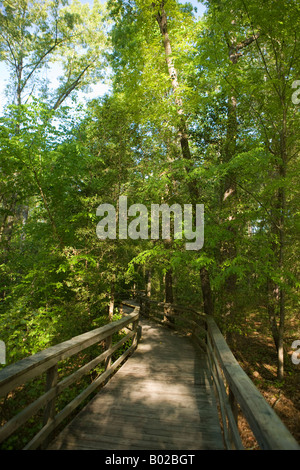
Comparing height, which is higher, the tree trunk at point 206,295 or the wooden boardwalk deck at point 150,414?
the tree trunk at point 206,295

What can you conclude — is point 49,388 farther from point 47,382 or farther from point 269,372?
point 269,372

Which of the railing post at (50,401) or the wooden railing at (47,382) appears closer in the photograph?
the wooden railing at (47,382)

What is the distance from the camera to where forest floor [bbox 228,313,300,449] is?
19.1 ft

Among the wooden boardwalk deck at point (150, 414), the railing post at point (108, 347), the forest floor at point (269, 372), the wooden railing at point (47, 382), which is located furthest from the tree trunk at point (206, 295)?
the wooden railing at point (47, 382)

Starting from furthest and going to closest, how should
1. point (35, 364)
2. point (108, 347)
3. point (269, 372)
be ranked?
point (269, 372), point (108, 347), point (35, 364)

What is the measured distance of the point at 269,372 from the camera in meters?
7.93

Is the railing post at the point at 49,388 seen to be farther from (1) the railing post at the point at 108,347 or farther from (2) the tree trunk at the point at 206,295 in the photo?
(2) the tree trunk at the point at 206,295

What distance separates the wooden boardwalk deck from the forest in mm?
2279

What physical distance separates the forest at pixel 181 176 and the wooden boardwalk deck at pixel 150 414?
2279mm

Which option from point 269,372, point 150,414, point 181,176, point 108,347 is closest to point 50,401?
point 150,414

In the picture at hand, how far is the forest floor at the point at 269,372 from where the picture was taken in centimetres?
581

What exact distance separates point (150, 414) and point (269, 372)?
636 cm

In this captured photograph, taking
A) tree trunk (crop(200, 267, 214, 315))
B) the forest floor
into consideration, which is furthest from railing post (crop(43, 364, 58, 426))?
tree trunk (crop(200, 267, 214, 315))

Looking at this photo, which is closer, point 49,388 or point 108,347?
point 49,388
